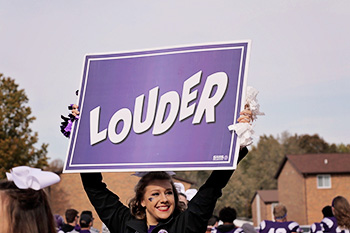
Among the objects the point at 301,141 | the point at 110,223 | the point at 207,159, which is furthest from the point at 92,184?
the point at 301,141

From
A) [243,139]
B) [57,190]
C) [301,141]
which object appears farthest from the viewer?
[301,141]

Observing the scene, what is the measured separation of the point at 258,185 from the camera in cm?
8150

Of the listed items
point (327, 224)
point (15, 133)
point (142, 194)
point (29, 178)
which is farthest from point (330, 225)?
point (15, 133)

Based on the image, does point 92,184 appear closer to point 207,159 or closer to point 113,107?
point 113,107

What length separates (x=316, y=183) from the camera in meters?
44.7

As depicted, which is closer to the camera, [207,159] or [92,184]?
[207,159]

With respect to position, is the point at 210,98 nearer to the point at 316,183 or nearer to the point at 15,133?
the point at 15,133

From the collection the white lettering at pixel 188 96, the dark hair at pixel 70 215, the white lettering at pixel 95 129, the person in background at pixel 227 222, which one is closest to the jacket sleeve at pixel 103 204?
the white lettering at pixel 95 129

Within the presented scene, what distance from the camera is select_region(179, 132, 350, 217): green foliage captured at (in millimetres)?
75500

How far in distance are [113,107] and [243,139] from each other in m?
0.92

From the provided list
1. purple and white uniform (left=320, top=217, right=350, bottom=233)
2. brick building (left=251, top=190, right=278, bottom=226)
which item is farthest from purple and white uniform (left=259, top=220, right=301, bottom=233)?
brick building (left=251, top=190, right=278, bottom=226)

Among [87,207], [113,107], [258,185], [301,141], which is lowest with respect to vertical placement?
[113,107]

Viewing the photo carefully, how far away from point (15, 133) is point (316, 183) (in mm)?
22283

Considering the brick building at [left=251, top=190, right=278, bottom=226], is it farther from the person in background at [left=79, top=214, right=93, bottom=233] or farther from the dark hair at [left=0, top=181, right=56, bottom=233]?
the dark hair at [left=0, top=181, right=56, bottom=233]
